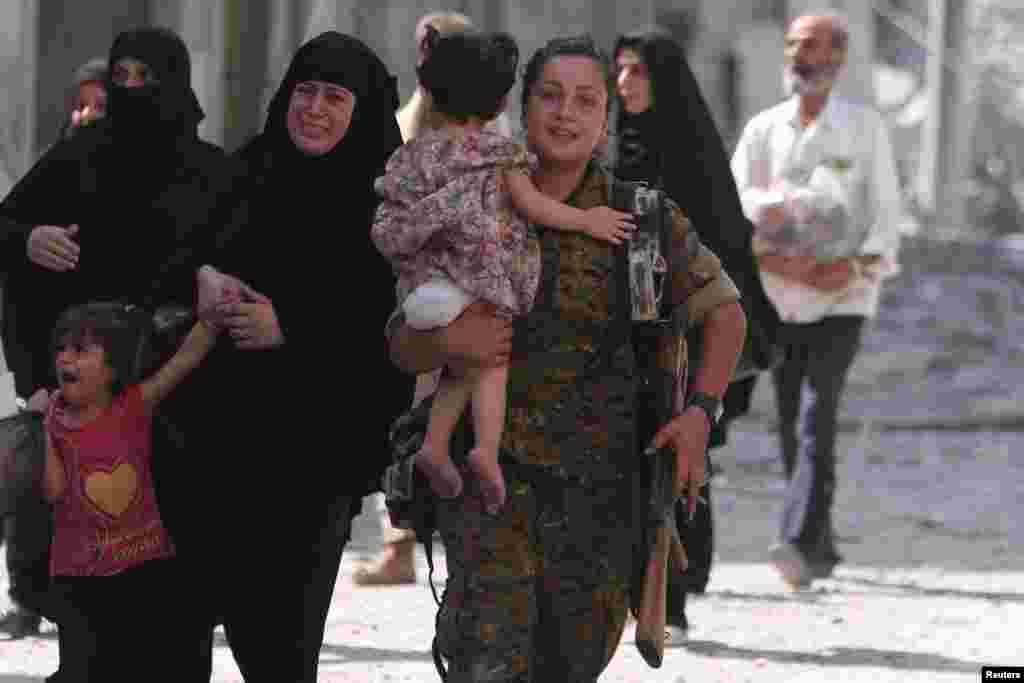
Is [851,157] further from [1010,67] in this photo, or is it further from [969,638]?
[1010,67]

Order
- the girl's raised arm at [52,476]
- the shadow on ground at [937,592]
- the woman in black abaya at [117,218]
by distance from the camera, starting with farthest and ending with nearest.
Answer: the shadow on ground at [937,592] → the woman in black abaya at [117,218] → the girl's raised arm at [52,476]

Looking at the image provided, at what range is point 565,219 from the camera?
5.65m

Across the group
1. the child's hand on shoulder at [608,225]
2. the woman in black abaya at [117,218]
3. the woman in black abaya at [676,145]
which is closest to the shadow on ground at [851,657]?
the woman in black abaya at [676,145]

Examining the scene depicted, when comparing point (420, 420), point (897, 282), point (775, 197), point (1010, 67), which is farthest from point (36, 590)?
point (1010, 67)

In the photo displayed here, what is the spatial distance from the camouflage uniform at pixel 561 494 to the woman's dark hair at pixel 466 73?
10.1 inches

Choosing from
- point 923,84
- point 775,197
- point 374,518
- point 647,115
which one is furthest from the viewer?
point 923,84

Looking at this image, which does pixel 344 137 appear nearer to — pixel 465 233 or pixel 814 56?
pixel 465 233

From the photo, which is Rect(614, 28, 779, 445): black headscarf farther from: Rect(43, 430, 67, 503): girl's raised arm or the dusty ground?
Rect(43, 430, 67, 503): girl's raised arm

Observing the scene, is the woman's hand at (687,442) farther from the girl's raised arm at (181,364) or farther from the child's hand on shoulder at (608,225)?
the girl's raised arm at (181,364)

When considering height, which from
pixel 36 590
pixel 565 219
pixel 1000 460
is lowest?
pixel 1000 460

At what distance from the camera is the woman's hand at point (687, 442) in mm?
5652

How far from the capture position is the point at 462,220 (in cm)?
558

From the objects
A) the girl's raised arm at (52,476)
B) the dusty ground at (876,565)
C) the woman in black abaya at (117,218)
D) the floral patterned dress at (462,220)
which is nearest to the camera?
the floral patterned dress at (462,220)

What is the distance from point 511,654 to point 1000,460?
10.6 m
